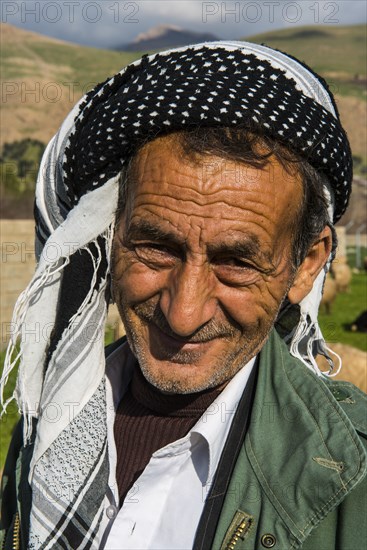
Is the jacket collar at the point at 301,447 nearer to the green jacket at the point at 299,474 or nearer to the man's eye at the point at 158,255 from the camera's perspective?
the green jacket at the point at 299,474

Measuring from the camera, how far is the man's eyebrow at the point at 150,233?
192 cm

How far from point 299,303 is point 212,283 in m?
0.39

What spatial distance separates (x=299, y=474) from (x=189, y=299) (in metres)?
0.50

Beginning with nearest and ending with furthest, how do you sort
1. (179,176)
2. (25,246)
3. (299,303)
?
(179,176)
(299,303)
(25,246)

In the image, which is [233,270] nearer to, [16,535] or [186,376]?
[186,376]

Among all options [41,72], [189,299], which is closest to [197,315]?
[189,299]

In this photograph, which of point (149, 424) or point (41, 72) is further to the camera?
point (41, 72)

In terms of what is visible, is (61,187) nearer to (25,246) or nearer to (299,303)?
(299,303)

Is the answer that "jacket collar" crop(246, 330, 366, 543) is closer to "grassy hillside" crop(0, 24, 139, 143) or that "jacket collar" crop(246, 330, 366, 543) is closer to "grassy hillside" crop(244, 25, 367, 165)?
"grassy hillside" crop(244, 25, 367, 165)

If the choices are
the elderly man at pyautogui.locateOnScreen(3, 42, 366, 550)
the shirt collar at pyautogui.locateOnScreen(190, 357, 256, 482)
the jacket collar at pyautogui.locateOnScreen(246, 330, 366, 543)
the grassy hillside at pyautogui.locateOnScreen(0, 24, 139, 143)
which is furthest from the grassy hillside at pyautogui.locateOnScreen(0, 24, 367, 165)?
the jacket collar at pyautogui.locateOnScreen(246, 330, 366, 543)

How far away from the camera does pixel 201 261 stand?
1882mm

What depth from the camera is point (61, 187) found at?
7.42 ft

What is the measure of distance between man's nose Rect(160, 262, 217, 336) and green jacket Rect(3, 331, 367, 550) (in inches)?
10.8

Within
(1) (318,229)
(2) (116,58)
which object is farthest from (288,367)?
(2) (116,58)
